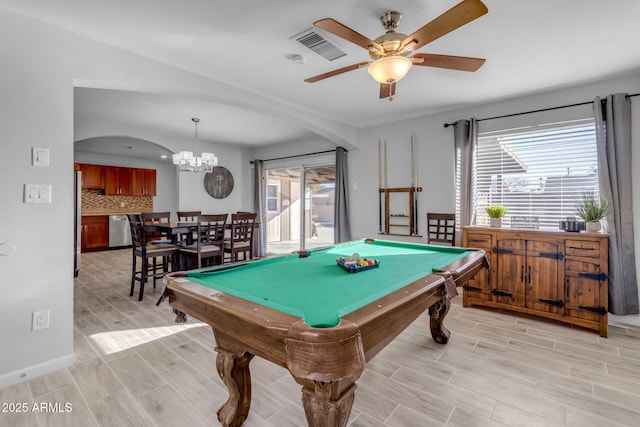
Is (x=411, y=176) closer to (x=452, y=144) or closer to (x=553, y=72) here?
(x=452, y=144)

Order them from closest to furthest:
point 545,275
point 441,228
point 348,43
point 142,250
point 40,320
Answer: point 40,320, point 348,43, point 545,275, point 142,250, point 441,228

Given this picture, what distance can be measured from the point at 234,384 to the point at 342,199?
146 inches

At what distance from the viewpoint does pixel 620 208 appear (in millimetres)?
2789

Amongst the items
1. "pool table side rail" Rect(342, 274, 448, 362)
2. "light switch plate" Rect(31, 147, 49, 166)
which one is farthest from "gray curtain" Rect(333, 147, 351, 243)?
"light switch plate" Rect(31, 147, 49, 166)

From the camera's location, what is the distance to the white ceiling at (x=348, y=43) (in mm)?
1882

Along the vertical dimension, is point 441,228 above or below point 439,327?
above

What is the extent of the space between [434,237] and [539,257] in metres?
1.26

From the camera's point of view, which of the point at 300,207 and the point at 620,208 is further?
the point at 300,207

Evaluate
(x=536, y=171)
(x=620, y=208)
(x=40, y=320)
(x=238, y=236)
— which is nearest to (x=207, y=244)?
(x=238, y=236)

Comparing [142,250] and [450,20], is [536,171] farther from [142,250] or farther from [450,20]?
[142,250]

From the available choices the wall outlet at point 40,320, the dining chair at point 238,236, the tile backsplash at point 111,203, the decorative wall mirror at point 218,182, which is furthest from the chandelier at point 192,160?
the tile backsplash at point 111,203

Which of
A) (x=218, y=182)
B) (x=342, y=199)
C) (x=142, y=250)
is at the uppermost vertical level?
(x=218, y=182)

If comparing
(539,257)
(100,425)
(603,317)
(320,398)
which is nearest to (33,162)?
(100,425)

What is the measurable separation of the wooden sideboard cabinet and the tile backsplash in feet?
25.9
